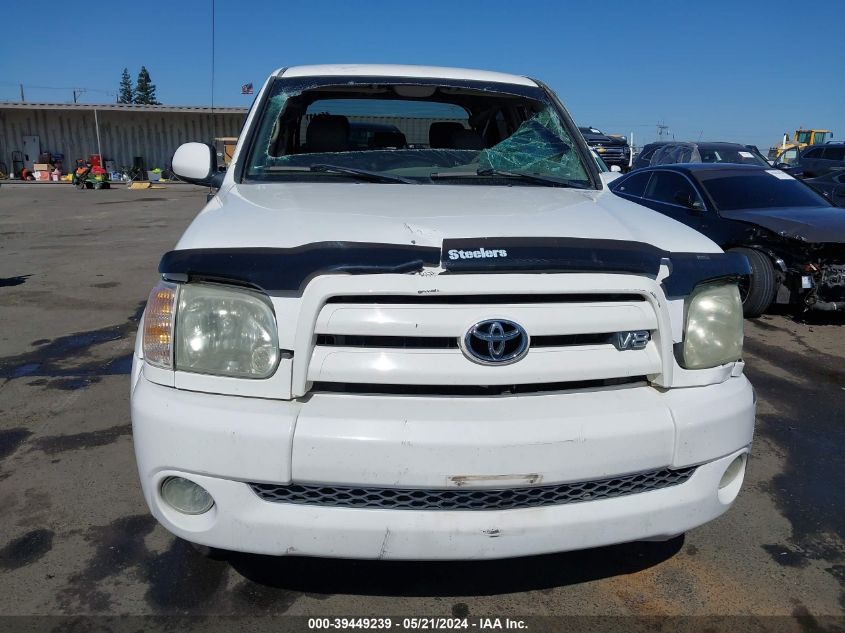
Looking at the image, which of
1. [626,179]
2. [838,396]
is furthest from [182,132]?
[838,396]

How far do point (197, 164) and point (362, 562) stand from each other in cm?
208

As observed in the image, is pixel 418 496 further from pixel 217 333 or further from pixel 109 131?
pixel 109 131

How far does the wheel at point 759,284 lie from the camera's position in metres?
6.48

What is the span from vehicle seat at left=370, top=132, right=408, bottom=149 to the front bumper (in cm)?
196

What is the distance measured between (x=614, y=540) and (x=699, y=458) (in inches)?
13.8

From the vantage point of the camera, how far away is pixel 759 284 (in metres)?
6.49

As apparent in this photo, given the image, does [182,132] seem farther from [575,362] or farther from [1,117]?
[575,362]

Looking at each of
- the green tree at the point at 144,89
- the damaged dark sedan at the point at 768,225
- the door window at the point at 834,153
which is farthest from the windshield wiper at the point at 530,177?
the green tree at the point at 144,89

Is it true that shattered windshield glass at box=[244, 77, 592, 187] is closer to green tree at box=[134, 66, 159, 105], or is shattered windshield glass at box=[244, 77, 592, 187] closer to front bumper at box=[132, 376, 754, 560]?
front bumper at box=[132, 376, 754, 560]

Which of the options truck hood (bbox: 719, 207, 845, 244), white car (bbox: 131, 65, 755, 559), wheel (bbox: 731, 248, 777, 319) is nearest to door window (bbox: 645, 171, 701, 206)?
truck hood (bbox: 719, 207, 845, 244)

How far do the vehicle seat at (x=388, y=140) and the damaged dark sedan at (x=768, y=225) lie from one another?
3.26m

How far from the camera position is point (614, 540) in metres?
1.97

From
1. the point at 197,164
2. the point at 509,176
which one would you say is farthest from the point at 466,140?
the point at 197,164

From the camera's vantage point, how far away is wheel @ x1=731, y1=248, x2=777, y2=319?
648cm
